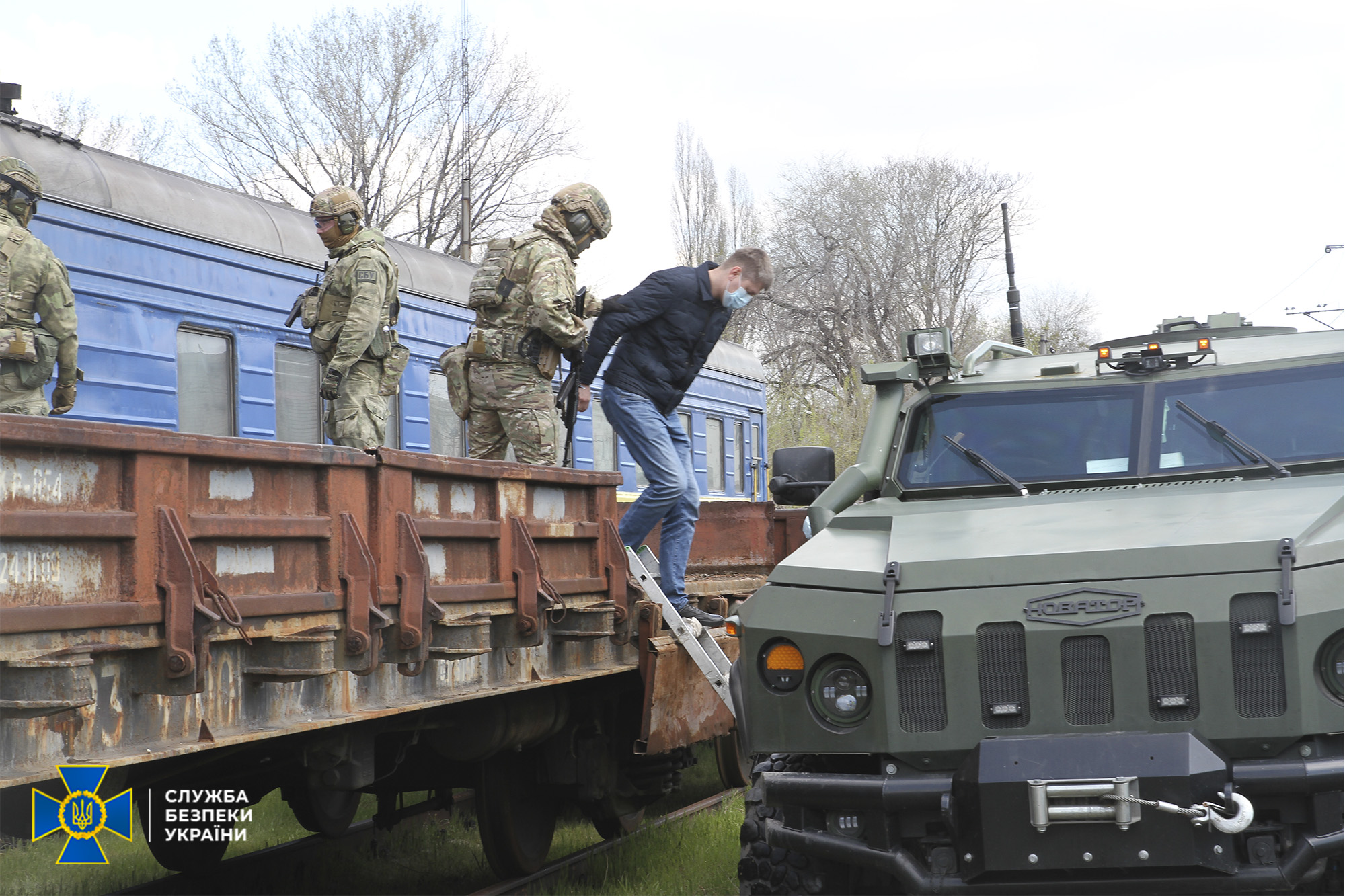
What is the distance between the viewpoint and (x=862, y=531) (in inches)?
183

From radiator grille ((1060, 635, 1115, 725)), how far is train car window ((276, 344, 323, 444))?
6.09 m

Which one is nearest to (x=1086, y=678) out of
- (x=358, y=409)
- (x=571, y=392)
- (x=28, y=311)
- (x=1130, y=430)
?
(x=1130, y=430)

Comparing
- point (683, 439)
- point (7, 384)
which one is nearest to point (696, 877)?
point (683, 439)

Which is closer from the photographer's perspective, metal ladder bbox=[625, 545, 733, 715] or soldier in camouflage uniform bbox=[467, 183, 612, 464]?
metal ladder bbox=[625, 545, 733, 715]

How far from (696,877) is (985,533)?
260 cm

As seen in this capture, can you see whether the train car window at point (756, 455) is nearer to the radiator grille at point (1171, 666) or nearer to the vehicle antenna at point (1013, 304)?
the vehicle antenna at point (1013, 304)

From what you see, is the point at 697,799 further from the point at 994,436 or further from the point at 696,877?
the point at 994,436

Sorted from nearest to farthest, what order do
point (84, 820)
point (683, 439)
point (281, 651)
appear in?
point (84, 820), point (281, 651), point (683, 439)

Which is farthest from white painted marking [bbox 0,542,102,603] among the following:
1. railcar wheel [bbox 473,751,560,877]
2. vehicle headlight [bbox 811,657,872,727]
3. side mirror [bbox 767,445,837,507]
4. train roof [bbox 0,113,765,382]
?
train roof [bbox 0,113,765,382]

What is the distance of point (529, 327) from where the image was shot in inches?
266

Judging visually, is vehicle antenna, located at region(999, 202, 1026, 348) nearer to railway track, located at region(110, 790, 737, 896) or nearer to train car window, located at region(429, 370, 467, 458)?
train car window, located at region(429, 370, 467, 458)

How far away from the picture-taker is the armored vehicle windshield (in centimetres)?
483

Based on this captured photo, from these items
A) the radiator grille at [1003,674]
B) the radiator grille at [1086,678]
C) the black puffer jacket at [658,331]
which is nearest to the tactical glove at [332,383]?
the black puffer jacket at [658,331]

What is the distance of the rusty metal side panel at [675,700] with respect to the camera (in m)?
5.74
